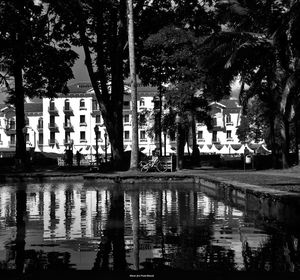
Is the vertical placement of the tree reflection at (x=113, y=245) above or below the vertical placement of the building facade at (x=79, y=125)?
below

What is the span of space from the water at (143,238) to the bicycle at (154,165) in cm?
1526

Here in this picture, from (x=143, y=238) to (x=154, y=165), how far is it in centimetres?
Answer: 2132

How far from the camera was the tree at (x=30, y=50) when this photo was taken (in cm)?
3309

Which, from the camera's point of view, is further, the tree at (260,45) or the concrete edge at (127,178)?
the tree at (260,45)

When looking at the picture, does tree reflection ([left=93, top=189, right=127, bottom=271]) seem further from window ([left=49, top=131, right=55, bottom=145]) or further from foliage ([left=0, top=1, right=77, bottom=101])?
window ([left=49, top=131, right=55, bottom=145])

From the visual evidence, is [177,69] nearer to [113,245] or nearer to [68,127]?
[113,245]

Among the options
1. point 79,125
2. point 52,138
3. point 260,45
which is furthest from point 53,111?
point 260,45

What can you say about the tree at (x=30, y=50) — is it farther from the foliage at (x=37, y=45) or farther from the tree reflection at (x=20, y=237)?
the tree reflection at (x=20, y=237)

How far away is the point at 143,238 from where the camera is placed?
8.36 m

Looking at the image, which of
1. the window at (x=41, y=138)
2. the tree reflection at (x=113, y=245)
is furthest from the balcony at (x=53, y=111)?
the tree reflection at (x=113, y=245)

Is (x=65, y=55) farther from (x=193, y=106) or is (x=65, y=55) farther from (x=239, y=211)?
(x=239, y=211)

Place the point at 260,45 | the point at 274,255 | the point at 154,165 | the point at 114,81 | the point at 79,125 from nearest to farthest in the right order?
the point at 274,255 < the point at 260,45 < the point at 154,165 < the point at 114,81 < the point at 79,125

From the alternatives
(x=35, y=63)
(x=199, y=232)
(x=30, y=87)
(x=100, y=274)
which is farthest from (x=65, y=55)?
(x=100, y=274)

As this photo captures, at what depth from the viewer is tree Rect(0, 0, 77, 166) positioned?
109 feet
